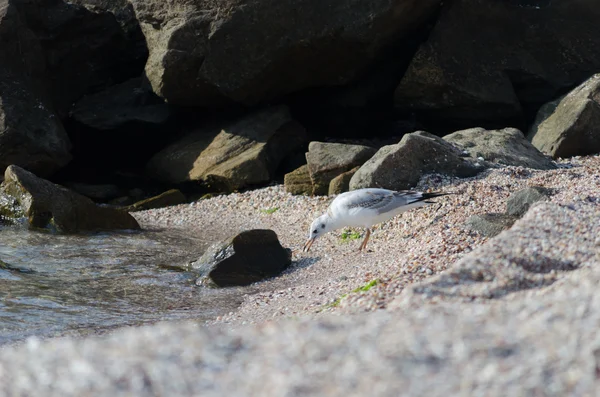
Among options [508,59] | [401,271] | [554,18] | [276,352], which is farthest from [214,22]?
[276,352]

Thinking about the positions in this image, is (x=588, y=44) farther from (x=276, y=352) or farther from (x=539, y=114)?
(x=276, y=352)

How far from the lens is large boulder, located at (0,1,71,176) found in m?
14.0

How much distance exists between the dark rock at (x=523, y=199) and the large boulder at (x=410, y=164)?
2.38 m

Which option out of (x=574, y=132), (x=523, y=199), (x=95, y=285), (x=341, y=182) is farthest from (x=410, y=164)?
(x=95, y=285)

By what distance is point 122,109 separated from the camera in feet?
51.1

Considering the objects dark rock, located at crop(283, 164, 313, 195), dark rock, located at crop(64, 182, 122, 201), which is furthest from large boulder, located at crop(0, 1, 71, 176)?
dark rock, located at crop(283, 164, 313, 195)

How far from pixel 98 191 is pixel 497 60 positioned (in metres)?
7.85

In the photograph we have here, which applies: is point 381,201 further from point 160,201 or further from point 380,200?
point 160,201

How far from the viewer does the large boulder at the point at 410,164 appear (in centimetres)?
1018

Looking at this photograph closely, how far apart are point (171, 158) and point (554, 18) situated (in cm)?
763

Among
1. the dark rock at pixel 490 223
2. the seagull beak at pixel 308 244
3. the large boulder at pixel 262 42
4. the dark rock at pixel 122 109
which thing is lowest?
the seagull beak at pixel 308 244

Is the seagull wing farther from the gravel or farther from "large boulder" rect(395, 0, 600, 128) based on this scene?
"large boulder" rect(395, 0, 600, 128)

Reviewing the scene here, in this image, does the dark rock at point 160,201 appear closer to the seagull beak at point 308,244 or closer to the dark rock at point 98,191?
the dark rock at point 98,191

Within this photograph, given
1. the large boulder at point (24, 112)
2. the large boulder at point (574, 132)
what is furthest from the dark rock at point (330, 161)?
the large boulder at point (24, 112)
